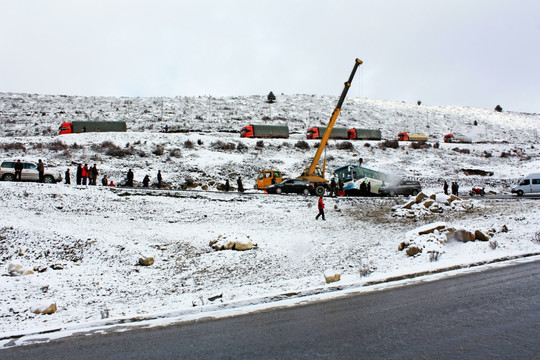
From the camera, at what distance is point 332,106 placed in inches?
3519

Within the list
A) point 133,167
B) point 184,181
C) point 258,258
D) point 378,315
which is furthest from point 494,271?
point 133,167

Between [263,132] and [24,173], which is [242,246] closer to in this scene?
[24,173]

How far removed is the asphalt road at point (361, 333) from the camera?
17.0 feet

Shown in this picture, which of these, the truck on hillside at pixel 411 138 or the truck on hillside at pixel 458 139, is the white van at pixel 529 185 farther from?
the truck on hillside at pixel 458 139

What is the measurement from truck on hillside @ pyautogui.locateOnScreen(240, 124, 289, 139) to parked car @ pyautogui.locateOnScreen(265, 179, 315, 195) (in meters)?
25.5

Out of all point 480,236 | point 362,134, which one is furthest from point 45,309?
point 362,134

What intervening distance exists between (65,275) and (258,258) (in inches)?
249

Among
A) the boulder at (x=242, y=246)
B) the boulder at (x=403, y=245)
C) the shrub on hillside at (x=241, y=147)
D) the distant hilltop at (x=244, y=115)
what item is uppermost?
the distant hilltop at (x=244, y=115)

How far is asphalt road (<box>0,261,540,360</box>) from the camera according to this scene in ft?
17.0

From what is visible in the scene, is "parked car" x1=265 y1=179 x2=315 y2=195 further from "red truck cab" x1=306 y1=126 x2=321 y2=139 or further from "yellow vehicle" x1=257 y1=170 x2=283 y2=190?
"red truck cab" x1=306 y1=126 x2=321 y2=139

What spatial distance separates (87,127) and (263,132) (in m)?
22.2

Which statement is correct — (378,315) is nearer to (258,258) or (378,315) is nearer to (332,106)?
(258,258)

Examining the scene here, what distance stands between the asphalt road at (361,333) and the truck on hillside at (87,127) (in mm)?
48934

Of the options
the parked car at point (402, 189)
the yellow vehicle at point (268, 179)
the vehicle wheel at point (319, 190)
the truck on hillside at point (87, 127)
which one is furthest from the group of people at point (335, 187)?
the truck on hillside at point (87, 127)
